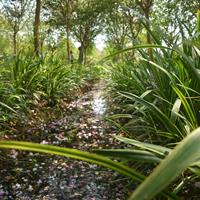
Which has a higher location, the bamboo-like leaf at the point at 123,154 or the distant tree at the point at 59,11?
the distant tree at the point at 59,11

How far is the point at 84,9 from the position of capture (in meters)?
23.4

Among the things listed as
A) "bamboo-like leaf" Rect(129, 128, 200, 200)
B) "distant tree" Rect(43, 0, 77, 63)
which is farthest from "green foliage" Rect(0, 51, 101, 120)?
"distant tree" Rect(43, 0, 77, 63)

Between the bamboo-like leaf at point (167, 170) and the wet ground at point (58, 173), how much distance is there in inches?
74.3

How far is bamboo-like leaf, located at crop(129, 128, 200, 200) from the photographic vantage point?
0.58 m

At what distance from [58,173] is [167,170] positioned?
2.60m

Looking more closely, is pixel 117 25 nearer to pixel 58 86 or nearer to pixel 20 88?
pixel 58 86

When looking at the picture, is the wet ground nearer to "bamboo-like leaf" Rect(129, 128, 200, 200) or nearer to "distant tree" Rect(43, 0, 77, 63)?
"bamboo-like leaf" Rect(129, 128, 200, 200)

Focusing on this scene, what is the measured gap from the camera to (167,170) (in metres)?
0.60

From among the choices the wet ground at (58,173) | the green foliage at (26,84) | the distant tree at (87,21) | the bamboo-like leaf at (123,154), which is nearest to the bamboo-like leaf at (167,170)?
the bamboo-like leaf at (123,154)

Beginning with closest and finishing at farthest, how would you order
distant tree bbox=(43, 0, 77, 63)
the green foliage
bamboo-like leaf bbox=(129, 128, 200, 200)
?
bamboo-like leaf bbox=(129, 128, 200, 200)
the green foliage
distant tree bbox=(43, 0, 77, 63)

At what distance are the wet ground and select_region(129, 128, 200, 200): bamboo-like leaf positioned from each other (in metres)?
1.89

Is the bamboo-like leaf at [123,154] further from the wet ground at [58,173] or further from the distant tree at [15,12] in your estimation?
the distant tree at [15,12]

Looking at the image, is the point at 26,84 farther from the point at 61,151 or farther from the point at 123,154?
the point at 61,151

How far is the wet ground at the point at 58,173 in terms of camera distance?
2.62 meters
